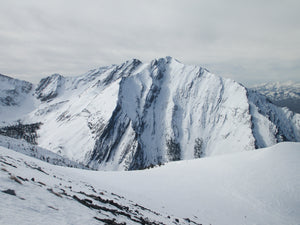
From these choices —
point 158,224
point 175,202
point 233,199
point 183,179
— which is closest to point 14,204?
point 158,224

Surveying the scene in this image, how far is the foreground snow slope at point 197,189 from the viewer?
11.7 meters

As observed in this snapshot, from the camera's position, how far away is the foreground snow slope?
38.2 ft

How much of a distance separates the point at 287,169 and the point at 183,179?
1783 cm

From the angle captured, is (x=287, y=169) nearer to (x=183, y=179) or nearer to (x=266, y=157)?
(x=266, y=157)

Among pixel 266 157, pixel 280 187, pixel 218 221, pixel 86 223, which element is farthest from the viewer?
pixel 266 157

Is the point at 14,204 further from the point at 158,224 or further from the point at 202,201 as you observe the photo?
the point at 202,201

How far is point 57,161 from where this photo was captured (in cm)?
15212

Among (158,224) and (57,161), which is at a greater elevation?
(158,224)

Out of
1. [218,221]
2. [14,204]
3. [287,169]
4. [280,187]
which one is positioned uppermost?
[14,204]

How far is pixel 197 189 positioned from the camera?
31.5 meters

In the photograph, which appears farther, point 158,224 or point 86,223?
point 158,224

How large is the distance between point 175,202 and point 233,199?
9162 mm

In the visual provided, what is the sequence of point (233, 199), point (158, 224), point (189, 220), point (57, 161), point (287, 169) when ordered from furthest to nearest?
point (57, 161) → point (287, 169) → point (233, 199) → point (189, 220) → point (158, 224)

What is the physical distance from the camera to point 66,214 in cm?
1031
